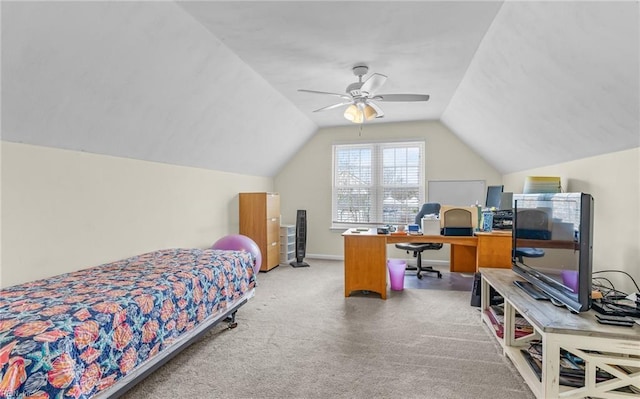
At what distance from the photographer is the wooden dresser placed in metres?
4.85

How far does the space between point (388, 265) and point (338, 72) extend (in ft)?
7.81

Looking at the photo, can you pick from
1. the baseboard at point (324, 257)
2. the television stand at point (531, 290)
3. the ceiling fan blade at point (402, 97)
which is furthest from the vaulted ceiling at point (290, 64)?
the baseboard at point (324, 257)

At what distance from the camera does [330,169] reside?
5.85m

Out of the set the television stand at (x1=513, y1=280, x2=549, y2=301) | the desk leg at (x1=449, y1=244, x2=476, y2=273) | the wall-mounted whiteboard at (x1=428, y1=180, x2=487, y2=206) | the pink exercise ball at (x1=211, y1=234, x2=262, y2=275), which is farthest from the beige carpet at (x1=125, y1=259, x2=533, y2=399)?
the wall-mounted whiteboard at (x1=428, y1=180, x2=487, y2=206)

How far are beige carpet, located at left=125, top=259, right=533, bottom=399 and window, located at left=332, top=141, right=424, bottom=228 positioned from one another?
7.61 feet

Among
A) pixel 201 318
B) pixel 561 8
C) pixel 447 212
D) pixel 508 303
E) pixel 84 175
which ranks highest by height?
pixel 561 8

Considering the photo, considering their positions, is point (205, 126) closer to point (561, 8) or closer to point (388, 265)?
point (388, 265)

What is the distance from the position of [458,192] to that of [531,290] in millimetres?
3279

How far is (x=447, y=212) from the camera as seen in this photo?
3.46m

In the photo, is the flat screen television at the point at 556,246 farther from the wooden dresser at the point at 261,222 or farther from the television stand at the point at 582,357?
the wooden dresser at the point at 261,222

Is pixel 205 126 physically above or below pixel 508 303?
above

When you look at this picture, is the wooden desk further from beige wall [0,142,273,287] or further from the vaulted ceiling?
beige wall [0,142,273,287]

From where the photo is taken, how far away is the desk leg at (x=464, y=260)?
4.83 meters

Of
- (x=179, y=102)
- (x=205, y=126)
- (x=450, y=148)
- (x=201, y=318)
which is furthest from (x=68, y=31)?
(x=450, y=148)
